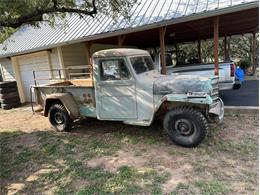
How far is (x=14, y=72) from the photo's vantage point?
11906 mm

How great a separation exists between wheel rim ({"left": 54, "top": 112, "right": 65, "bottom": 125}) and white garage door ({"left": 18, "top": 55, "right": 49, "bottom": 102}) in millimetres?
5098

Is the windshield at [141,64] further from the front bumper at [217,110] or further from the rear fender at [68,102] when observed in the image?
the rear fender at [68,102]

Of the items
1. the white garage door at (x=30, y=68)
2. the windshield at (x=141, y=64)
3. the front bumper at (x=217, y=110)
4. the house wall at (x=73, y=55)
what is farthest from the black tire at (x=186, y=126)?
the white garage door at (x=30, y=68)

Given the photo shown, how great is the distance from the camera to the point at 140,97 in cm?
485

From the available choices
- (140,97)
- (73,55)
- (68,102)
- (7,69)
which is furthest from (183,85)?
(7,69)

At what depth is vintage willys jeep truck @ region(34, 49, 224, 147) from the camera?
4.43m

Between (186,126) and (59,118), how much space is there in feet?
11.1

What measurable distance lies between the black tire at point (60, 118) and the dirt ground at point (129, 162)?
0.20m

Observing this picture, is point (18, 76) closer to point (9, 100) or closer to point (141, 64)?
point (9, 100)

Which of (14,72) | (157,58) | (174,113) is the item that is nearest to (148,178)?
(174,113)

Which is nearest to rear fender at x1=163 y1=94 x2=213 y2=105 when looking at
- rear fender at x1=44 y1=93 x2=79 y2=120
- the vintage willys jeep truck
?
the vintage willys jeep truck

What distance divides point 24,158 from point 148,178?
2.71 meters

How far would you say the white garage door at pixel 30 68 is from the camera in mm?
10831

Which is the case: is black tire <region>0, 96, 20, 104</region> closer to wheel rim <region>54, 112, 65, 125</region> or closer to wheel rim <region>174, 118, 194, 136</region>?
wheel rim <region>54, 112, 65, 125</region>
